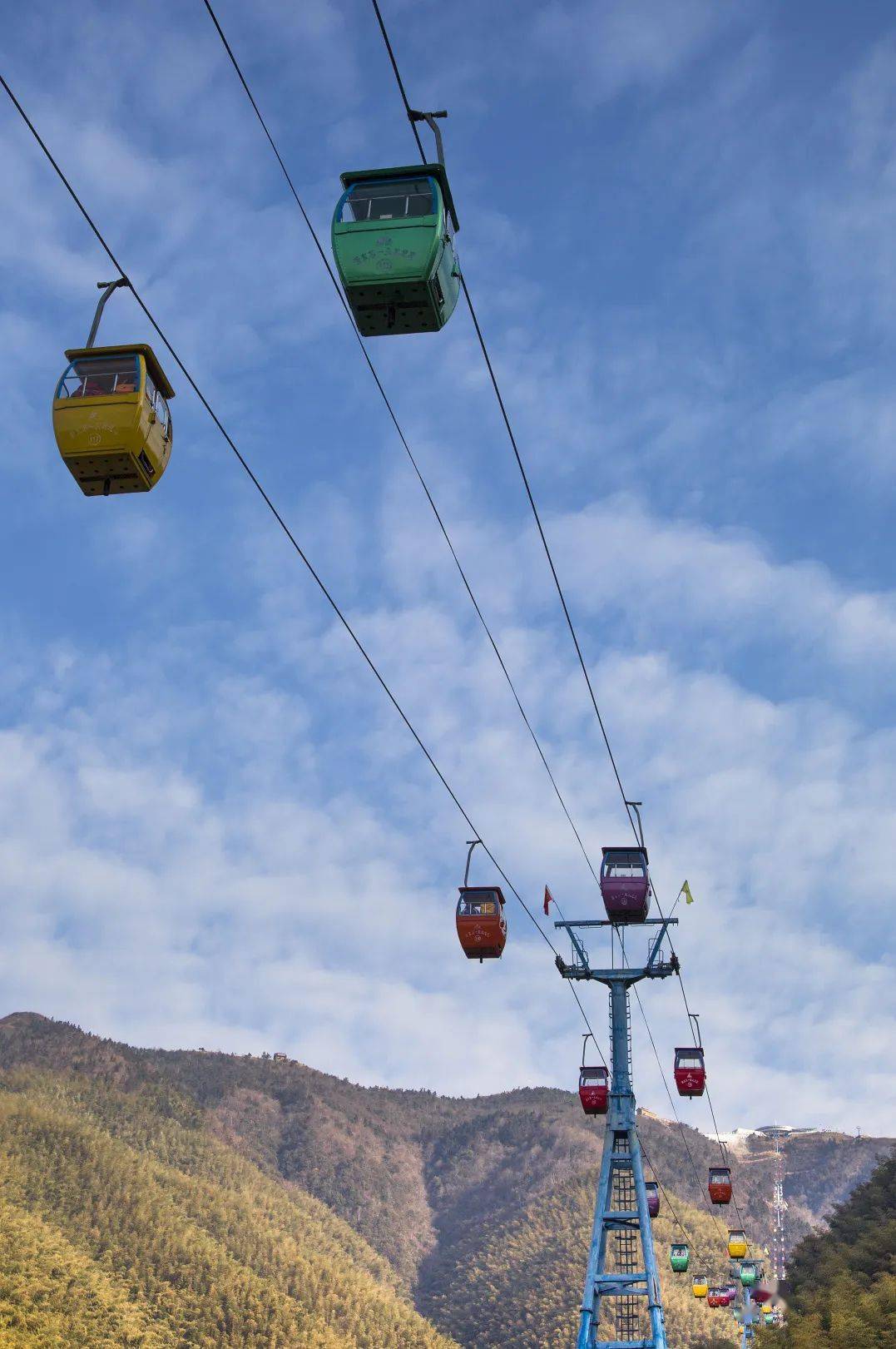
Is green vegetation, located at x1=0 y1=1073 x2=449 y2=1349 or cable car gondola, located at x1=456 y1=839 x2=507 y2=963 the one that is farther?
green vegetation, located at x1=0 y1=1073 x2=449 y2=1349

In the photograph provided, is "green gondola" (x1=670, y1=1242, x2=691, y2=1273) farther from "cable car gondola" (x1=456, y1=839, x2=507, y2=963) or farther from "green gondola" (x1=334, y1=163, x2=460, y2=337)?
"green gondola" (x1=334, y1=163, x2=460, y2=337)

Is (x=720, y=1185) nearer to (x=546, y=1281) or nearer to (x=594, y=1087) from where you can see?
(x=594, y=1087)

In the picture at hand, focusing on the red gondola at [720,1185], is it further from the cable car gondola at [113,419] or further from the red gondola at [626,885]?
the cable car gondola at [113,419]

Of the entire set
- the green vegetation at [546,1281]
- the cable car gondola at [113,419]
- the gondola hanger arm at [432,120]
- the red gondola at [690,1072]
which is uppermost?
the gondola hanger arm at [432,120]

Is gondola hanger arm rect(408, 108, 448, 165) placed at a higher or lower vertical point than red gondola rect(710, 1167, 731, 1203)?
higher

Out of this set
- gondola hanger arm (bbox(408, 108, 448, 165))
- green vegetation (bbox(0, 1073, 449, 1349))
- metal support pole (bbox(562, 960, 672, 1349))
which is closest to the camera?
gondola hanger arm (bbox(408, 108, 448, 165))

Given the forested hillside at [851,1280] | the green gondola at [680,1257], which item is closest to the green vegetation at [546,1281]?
the forested hillside at [851,1280]

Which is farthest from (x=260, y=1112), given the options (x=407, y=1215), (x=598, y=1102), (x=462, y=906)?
(x=462, y=906)

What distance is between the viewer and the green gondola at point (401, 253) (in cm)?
1223

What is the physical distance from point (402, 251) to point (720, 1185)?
4071cm

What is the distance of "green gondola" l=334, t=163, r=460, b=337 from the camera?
12.2m

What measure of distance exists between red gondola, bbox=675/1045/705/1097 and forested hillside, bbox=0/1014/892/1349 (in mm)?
41722

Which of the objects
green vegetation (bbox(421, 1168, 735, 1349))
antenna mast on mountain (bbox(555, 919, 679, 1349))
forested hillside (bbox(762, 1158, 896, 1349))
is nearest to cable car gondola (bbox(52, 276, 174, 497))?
antenna mast on mountain (bbox(555, 919, 679, 1349))

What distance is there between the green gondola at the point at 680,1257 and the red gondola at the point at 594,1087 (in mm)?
12274
